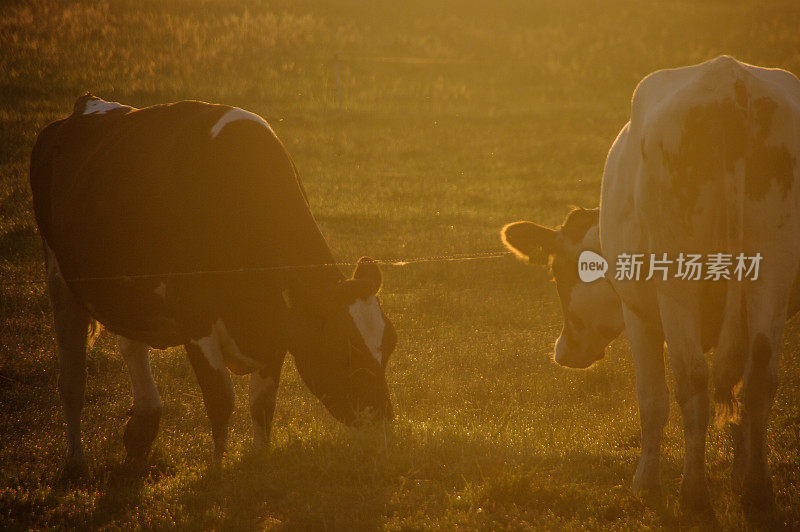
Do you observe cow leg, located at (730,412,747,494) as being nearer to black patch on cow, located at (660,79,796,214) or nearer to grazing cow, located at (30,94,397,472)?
black patch on cow, located at (660,79,796,214)

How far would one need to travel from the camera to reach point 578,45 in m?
33.1

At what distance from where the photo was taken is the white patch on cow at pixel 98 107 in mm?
6887

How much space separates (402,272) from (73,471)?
22.6 feet

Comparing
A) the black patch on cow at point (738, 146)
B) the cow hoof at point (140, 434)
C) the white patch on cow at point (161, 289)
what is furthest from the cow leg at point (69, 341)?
the black patch on cow at point (738, 146)

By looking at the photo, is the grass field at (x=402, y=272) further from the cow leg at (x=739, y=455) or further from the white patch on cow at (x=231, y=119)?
the white patch on cow at (x=231, y=119)

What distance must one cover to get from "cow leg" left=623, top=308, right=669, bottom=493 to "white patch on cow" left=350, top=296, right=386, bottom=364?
1683 millimetres


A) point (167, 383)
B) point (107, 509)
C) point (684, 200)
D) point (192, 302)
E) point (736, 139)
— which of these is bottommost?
point (167, 383)

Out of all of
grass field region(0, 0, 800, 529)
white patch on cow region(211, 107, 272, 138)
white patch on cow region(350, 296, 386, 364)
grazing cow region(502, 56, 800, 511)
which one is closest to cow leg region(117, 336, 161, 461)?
grass field region(0, 0, 800, 529)

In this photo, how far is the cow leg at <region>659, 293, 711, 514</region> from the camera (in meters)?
4.19

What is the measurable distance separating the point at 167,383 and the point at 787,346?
705cm

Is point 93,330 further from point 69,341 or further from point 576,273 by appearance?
point 576,273

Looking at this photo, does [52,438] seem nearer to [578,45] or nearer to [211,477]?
[211,477]

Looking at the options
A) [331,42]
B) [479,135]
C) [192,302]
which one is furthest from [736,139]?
[331,42]

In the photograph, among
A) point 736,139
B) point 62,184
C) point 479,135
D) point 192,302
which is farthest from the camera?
point 479,135
